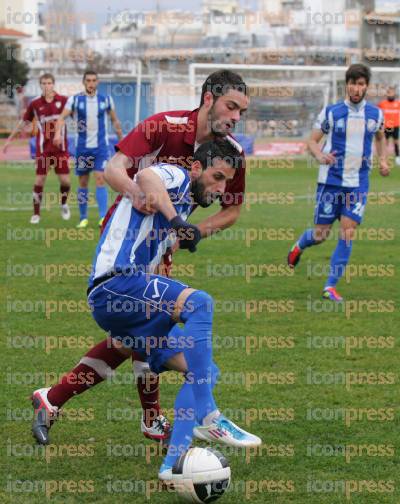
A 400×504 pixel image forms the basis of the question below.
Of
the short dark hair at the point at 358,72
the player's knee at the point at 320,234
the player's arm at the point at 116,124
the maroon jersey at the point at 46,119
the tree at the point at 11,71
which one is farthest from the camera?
the tree at the point at 11,71

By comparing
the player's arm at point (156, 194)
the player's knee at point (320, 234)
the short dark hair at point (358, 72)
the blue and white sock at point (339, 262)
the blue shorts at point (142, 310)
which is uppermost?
the short dark hair at point (358, 72)

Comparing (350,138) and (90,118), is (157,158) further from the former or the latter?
(90,118)

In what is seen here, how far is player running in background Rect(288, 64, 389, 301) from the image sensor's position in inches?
368

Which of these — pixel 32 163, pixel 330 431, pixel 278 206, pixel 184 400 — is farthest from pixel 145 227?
pixel 32 163

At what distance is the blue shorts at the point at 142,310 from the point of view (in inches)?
179

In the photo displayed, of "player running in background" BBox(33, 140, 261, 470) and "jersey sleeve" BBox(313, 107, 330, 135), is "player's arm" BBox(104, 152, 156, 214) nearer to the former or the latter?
"player running in background" BBox(33, 140, 261, 470)

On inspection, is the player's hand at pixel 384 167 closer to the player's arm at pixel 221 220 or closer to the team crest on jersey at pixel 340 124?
Answer: the team crest on jersey at pixel 340 124

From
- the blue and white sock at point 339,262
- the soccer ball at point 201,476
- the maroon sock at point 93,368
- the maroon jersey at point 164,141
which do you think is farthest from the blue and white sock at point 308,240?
the soccer ball at point 201,476

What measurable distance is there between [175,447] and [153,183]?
1271 millimetres

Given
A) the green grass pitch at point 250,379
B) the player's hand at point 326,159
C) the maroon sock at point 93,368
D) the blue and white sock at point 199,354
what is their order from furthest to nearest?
the player's hand at point 326,159
the maroon sock at point 93,368
the green grass pitch at point 250,379
the blue and white sock at point 199,354

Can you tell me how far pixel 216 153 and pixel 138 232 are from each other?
54cm

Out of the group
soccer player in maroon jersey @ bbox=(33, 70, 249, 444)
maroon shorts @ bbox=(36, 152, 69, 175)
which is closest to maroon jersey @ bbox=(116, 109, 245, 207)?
soccer player in maroon jersey @ bbox=(33, 70, 249, 444)

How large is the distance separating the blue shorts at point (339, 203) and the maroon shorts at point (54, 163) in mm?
6473

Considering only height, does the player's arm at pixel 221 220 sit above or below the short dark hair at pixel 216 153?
below
